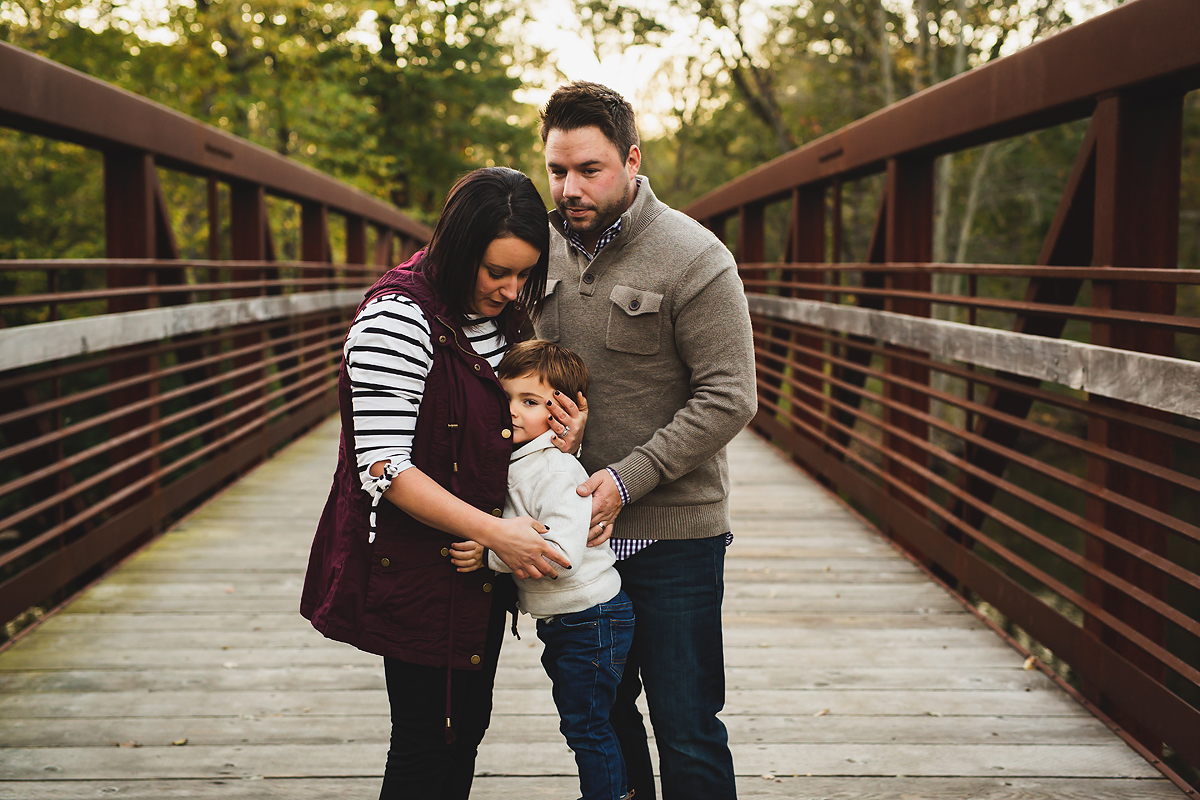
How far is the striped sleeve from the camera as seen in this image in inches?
71.7

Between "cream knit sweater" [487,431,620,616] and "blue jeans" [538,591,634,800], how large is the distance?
42 mm

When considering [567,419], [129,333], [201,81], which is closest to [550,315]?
[567,419]

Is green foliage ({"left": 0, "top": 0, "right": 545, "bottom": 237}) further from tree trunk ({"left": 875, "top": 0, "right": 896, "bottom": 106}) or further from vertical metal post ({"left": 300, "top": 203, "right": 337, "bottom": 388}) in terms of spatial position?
tree trunk ({"left": 875, "top": 0, "right": 896, "bottom": 106})

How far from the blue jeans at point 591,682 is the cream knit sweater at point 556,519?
0.14ft

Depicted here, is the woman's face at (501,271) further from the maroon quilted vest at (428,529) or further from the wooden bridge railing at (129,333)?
the wooden bridge railing at (129,333)

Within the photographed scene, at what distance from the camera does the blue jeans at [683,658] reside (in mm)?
2203

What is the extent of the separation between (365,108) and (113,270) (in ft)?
49.6

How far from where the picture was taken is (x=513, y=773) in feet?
9.27

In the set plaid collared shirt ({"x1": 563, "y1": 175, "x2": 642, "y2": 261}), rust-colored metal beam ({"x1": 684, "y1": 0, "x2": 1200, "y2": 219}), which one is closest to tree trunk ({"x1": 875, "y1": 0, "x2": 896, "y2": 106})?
rust-colored metal beam ({"x1": 684, "y1": 0, "x2": 1200, "y2": 219})

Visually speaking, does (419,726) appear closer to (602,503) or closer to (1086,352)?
(602,503)

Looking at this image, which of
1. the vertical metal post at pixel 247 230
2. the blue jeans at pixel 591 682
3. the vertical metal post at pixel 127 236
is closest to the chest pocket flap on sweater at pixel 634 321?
the blue jeans at pixel 591 682

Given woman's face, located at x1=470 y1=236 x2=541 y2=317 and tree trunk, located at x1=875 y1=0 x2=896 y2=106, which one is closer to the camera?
woman's face, located at x1=470 y1=236 x2=541 y2=317

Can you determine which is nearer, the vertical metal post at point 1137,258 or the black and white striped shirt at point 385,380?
the black and white striped shirt at point 385,380

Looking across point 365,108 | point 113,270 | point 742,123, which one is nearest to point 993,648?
point 113,270
